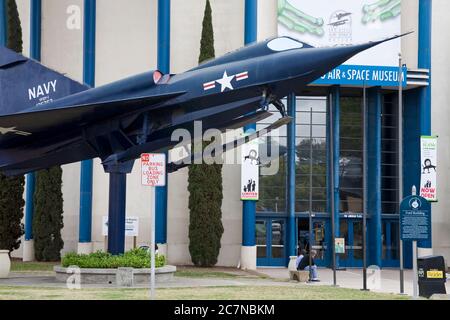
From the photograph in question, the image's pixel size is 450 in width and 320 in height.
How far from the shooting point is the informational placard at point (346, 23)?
112 ft

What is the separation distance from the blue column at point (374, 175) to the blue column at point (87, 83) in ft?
44.2

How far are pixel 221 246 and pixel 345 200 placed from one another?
6.95 meters

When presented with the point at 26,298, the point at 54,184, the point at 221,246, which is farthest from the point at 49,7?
the point at 26,298

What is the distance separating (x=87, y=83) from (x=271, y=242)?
11542mm

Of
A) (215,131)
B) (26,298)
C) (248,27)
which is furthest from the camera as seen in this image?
(248,27)

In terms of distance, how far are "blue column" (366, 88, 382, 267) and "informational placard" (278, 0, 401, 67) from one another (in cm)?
197

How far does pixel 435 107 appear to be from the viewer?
3547cm

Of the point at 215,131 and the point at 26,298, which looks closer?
the point at 26,298

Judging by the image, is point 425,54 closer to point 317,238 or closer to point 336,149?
point 336,149

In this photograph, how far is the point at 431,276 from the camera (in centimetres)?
1925

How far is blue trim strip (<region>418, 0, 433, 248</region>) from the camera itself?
3425 cm

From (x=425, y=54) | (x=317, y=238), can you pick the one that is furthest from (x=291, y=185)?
(x=425, y=54)
